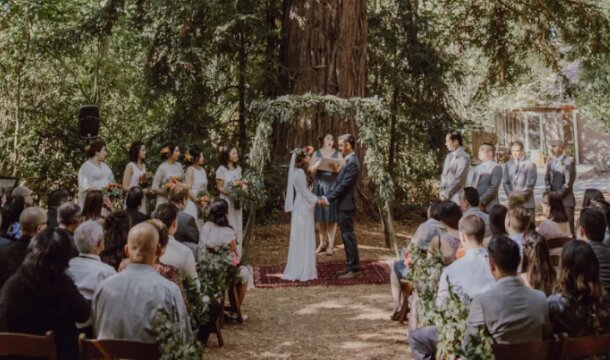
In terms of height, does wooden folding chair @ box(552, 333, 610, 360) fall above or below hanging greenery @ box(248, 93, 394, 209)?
below

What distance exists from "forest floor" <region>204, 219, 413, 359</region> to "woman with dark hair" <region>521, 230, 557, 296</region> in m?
1.75

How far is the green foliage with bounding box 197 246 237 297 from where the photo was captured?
17.8 feet

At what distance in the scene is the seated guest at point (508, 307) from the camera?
3691mm

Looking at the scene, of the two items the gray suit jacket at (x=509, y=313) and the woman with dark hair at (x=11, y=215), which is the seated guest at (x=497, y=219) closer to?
the gray suit jacket at (x=509, y=313)

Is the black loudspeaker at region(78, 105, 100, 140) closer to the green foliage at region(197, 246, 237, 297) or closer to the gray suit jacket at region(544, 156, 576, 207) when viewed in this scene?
the green foliage at region(197, 246, 237, 297)

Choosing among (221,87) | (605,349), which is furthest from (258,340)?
(221,87)

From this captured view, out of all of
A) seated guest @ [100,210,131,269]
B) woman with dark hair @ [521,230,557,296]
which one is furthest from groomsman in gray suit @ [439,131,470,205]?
seated guest @ [100,210,131,269]

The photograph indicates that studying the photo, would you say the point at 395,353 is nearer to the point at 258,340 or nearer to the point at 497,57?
the point at 258,340

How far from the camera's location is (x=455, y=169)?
30.2 feet

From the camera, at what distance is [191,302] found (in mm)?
4766

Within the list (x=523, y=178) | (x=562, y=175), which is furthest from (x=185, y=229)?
(x=562, y=175)

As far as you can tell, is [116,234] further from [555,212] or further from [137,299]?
[555,212]

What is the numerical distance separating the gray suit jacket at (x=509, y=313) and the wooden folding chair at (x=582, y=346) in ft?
0.59

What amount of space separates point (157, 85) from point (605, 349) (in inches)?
384
